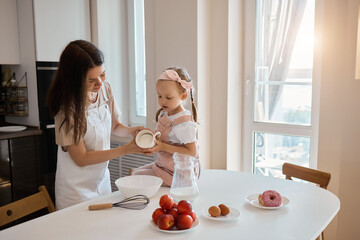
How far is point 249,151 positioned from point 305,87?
658 millimetres

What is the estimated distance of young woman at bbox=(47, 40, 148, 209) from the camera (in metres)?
1.69

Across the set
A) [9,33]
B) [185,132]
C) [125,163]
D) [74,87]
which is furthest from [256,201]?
[9,33]

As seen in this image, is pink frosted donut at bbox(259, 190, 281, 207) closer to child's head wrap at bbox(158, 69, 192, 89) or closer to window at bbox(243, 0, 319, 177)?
child's head wrap at bbox(158, 69, 192, 89)

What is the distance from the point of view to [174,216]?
4.18ft

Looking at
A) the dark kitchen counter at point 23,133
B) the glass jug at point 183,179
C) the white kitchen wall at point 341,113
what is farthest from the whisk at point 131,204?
the dark kitchen counter at point 23,133

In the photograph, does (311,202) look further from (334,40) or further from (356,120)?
(334,40)

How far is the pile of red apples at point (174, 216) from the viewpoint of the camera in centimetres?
124

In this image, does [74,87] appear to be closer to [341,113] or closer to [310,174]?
[310,174]

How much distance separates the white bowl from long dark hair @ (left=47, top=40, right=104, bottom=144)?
0.98 feet

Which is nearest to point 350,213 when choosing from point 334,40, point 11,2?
point 334,40

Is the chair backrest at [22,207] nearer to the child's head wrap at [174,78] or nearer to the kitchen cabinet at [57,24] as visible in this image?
the child's head wrap at [174,78]

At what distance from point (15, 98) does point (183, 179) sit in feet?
7.23

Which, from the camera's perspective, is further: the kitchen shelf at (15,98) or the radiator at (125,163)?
the radiator at (125,163)

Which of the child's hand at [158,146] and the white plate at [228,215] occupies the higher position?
the child's hand at [158,146]
